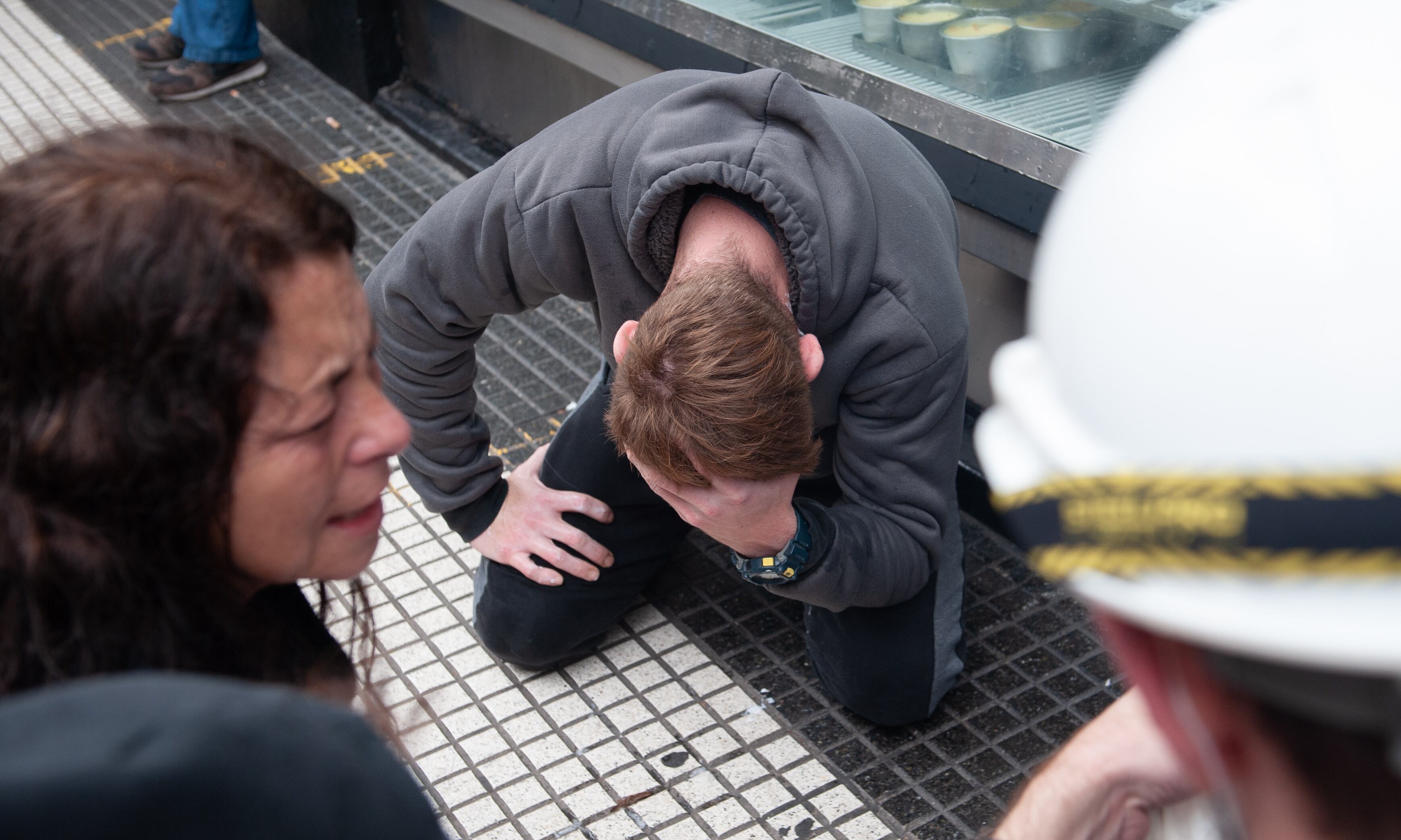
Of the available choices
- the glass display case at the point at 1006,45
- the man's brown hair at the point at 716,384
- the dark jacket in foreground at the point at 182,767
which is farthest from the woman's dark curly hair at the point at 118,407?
the glass display case at the point at 1006,45

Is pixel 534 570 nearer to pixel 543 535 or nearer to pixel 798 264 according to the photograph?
pixel 543 535

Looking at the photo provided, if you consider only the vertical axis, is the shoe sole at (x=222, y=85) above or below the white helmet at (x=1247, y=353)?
below

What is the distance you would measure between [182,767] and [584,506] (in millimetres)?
2363

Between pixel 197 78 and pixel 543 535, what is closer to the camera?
pixel 543 535

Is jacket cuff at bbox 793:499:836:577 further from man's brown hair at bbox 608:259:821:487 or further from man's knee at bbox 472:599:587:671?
man's knee at bbox 472:599:587:671

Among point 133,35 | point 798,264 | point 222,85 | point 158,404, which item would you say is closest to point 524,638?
point 798,264

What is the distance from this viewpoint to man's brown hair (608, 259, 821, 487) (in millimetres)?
2205

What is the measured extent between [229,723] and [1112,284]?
58cm

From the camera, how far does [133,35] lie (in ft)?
21.5

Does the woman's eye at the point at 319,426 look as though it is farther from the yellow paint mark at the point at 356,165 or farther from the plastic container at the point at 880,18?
the yellow paint mark at the point at 356,165

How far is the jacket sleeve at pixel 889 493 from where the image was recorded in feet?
8.23

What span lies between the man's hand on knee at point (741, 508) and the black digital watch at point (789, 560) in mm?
12

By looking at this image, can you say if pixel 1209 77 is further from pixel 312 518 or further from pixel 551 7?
pixel 551 7

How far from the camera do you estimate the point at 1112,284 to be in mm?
799
